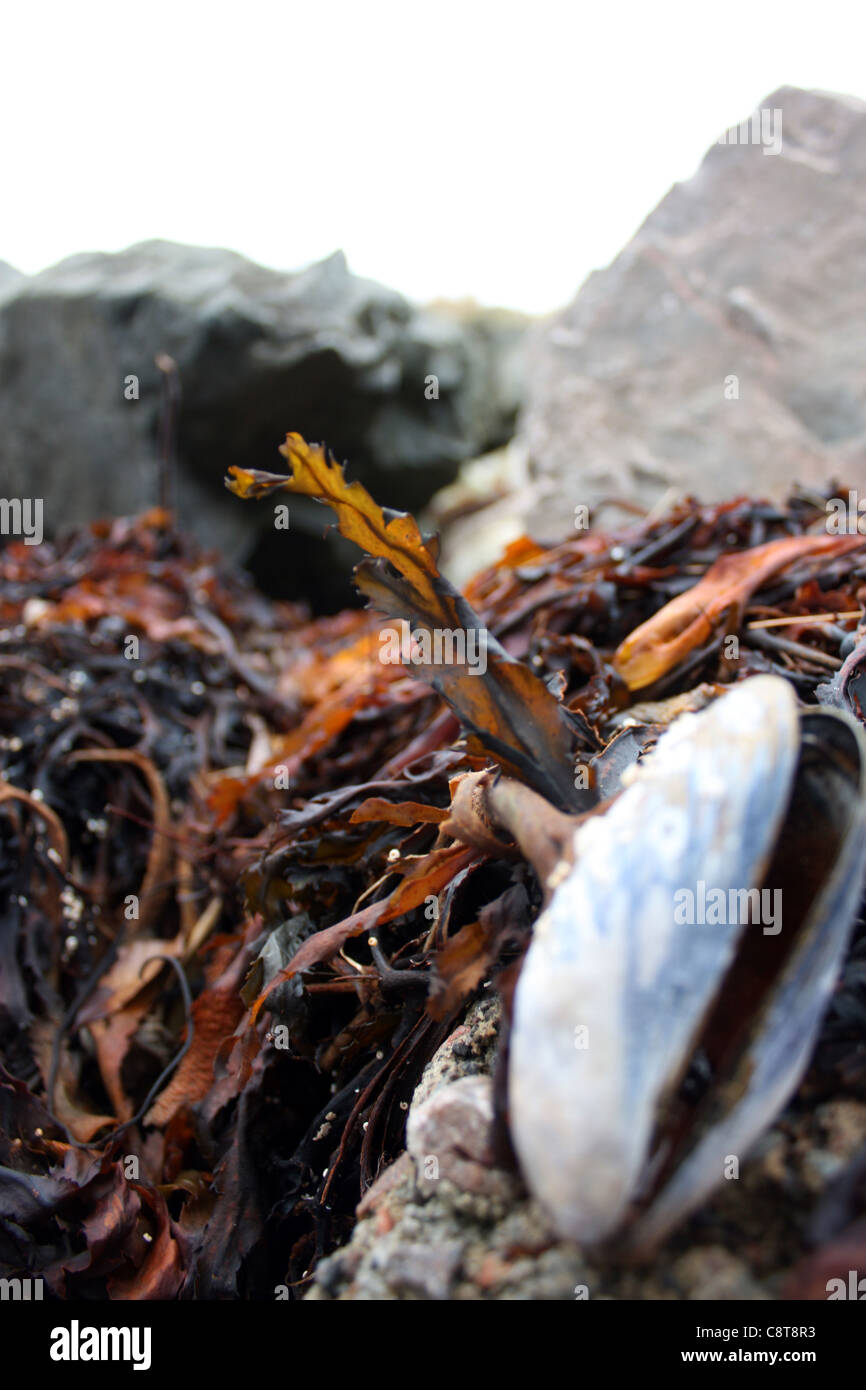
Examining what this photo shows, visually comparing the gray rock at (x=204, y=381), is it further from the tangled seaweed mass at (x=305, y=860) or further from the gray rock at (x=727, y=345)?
the tangled seaweed mass at (x=305, y=860)

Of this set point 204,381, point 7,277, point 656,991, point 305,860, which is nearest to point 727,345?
point 204,381

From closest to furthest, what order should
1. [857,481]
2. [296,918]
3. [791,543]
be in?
[296,918]
[791,543]
[857,481]

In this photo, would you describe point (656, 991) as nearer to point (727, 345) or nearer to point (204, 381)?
point (727, 345)

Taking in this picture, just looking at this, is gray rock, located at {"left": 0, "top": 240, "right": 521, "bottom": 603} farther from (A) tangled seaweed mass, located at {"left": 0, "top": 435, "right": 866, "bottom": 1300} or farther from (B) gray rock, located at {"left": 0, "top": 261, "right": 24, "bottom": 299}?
(A) tangled seaweed mass, located at {"left": 0, "top": 435, "right": 866, "bottom": 1300}
